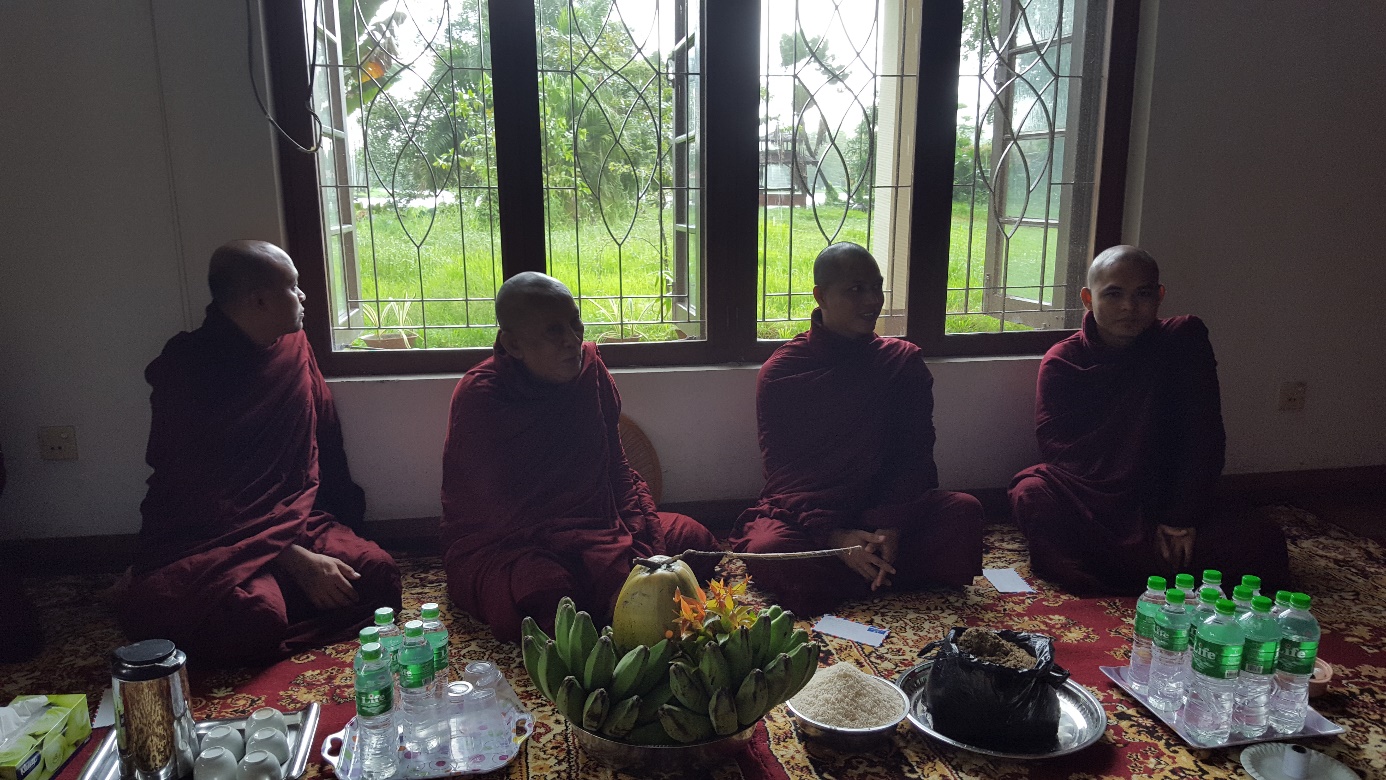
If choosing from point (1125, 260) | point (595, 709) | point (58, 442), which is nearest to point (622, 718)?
point (595, 709)

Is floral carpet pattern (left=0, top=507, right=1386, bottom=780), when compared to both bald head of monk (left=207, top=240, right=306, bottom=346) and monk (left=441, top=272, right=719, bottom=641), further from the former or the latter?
bald head of monk (left=207, top=240, right=306, bottom=346)

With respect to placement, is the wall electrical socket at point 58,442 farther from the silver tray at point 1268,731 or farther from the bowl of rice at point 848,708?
the silver tray at point 1268,731

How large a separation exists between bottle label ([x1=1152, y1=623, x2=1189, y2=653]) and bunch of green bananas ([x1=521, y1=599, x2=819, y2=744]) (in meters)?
0.94

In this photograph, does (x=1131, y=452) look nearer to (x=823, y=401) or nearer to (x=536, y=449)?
(x=823, y=401)

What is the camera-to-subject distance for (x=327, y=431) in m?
3.27

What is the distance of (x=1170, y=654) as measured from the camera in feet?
7.40

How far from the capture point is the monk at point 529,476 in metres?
2.84

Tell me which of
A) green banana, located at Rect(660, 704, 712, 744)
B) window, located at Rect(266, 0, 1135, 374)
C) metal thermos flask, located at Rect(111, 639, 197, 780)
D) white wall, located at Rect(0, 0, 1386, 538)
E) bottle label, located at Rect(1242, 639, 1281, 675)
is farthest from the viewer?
window, located at Rect(266, 0, 1135, 374)

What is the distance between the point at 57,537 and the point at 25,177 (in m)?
1.34

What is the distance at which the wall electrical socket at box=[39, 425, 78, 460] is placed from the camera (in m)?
3.29

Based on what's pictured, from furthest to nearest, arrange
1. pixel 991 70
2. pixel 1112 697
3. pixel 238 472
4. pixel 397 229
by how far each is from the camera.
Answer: pixel 991 70 → pixel 397 229 → pixel 238 472 → pixel 1112 697

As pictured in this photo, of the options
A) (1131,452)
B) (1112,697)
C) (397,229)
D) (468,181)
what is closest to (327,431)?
(397,229)

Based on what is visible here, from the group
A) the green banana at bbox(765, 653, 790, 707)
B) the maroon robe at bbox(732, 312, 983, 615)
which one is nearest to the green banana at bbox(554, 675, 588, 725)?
the green banana at bbox(765, 653, 790, 707)

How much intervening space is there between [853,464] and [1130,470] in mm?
1058
